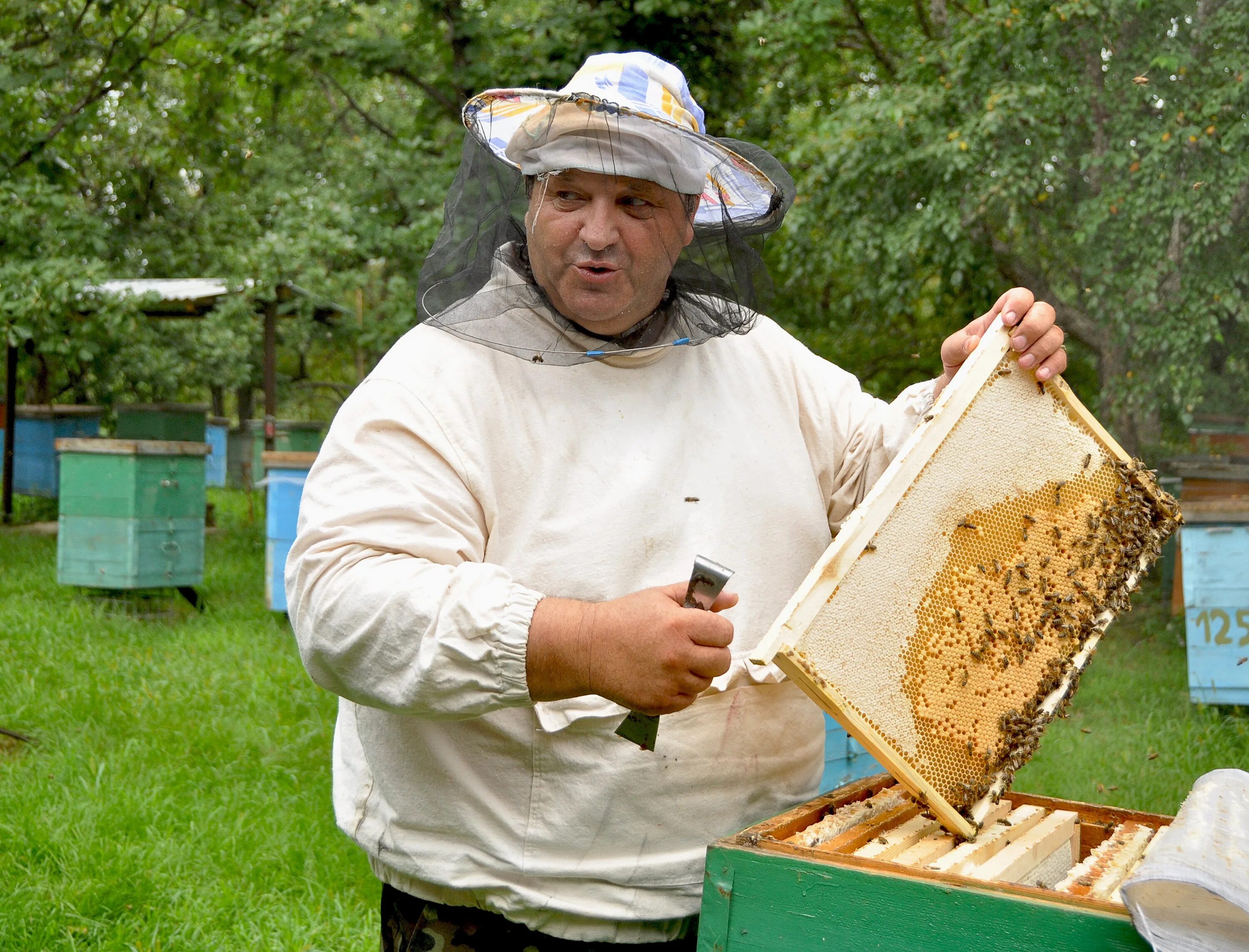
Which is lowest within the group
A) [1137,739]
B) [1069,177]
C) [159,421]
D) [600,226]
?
[1137,739]

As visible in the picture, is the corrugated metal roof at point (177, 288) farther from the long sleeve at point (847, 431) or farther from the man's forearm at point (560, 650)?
the man's forearm at point (560, 650)

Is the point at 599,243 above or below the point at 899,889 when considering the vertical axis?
above

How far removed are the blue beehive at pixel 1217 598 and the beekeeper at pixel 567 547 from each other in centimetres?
371

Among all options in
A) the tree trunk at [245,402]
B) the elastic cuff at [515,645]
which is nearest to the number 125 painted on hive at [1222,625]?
the elastic cuff at [515,645]

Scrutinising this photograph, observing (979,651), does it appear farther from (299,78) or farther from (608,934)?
(299,78)

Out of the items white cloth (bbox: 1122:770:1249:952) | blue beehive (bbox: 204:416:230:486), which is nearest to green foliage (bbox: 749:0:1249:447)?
white cloth (bbox: 1122:770:1249:952)

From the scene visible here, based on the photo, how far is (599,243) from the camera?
1.70m

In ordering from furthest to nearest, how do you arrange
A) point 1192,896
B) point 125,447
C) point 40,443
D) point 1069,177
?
point 40,443 → point 125,447 → point 1069,177 → point 1192,896

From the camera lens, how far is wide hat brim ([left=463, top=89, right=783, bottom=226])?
5.56ft

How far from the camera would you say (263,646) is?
6457 mm

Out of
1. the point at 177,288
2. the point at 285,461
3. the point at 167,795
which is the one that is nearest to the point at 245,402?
the point at 177,288

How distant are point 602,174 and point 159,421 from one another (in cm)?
1101

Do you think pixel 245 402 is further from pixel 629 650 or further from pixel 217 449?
pixel 629 650

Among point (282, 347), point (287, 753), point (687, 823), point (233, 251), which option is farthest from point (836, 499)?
point (282, 347)
